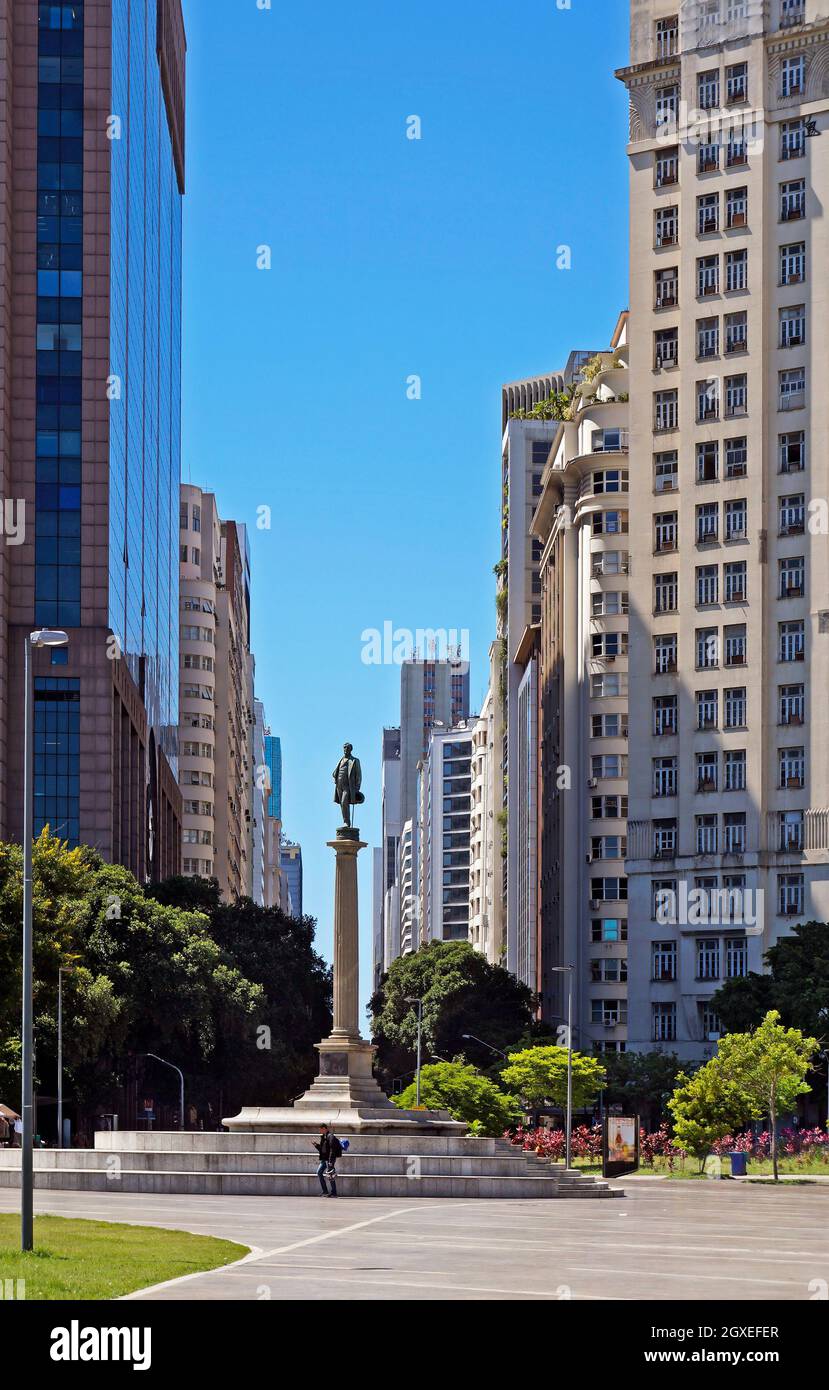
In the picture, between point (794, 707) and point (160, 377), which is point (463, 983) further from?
point (160, 377)

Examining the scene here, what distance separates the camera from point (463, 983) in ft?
403

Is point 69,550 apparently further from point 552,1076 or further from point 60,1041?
point 552,1076

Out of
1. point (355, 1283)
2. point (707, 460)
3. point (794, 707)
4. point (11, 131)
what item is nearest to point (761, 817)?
point (794, 707)

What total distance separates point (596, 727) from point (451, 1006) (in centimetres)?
1881

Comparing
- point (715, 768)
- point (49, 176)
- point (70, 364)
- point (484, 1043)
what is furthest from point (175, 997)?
point (49, 176)

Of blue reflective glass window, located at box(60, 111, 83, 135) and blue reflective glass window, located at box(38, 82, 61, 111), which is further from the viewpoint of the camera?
blue reflective glass window, located at box(60, 111, 83, 135)

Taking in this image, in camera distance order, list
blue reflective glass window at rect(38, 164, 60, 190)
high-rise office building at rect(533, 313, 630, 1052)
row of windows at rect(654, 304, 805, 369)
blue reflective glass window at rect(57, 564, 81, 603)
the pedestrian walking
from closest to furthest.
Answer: the pedestrian walking < row of windows at rect(654, 304, 805, 369) < blue reflective glass window at rect(57, 564, 81, 603) < blue reflective glass window at rect(38, 164, 60, 190) < high-rise office building at rect(533, 313, 630, 1052)

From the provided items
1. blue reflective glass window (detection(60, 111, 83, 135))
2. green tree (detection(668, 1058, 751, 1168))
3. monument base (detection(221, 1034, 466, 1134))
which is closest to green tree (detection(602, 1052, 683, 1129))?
green tree (detection(668, 1058, 751, 1168))

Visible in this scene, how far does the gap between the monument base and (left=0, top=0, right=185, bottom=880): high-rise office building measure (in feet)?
138

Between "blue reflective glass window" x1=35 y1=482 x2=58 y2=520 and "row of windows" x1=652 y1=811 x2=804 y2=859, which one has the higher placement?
"blue reflective glass window" x1=35 y1=482 x2=58 y2=520

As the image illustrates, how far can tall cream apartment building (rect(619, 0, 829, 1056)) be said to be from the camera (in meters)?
103

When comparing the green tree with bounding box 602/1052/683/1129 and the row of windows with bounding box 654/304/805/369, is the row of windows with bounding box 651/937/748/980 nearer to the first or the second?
the green tree with bounding box 602/1052/683/1129

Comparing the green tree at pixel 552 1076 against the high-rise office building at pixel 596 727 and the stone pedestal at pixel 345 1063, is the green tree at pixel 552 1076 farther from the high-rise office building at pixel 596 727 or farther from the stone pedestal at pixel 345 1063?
the stone pedestal at pixel 345 1063

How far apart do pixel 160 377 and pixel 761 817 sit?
67.7m
